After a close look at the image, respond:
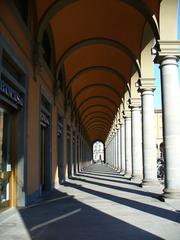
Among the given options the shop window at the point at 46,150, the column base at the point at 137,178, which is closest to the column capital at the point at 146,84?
the shop window at the point at 46,150

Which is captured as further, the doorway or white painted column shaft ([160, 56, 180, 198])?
white painted column shaft ([160, 56, 180, 198])

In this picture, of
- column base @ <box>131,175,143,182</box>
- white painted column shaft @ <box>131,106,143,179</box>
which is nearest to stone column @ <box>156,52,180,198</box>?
white painted column shaft @ <box>131,106,143,179</box>

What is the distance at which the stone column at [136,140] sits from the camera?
16.6 metres

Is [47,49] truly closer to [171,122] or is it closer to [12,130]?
[12,130]

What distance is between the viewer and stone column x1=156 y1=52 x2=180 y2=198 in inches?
359

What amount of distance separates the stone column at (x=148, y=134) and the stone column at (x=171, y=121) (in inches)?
138

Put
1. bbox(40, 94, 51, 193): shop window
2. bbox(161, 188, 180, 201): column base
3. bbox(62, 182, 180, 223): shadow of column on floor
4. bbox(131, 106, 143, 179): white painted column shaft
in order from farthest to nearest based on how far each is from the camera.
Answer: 1. bbox(131, 106, 143, 179): white painted column shaft
2. bbox(40, 94, 51, 193): shop window
3. bbox(161, 188, 180, 201): column base
4. bbox(62, 182, 180, 223): shadow of column on floor

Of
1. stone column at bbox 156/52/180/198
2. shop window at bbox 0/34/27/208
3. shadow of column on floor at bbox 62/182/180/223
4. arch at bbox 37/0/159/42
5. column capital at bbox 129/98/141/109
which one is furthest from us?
column capital at bbox 129/98/141/109

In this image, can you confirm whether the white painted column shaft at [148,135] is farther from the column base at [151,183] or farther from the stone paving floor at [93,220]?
the stone paving floor at [93,220]

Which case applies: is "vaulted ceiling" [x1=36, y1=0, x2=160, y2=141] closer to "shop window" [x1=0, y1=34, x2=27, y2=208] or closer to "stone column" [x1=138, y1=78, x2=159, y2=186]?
"stone column" [x1=138, y1=78, x2=159, y2=186]

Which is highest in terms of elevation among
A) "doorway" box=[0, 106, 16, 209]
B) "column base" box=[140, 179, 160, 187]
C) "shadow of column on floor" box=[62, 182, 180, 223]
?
"doorway" box=[0, 106, 16, 209]

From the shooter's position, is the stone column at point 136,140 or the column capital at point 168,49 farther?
the stone column at point 136,140

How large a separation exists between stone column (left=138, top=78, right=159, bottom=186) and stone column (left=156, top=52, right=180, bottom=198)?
3513 mm

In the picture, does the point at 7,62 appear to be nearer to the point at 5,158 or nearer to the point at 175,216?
the point at 5,158
